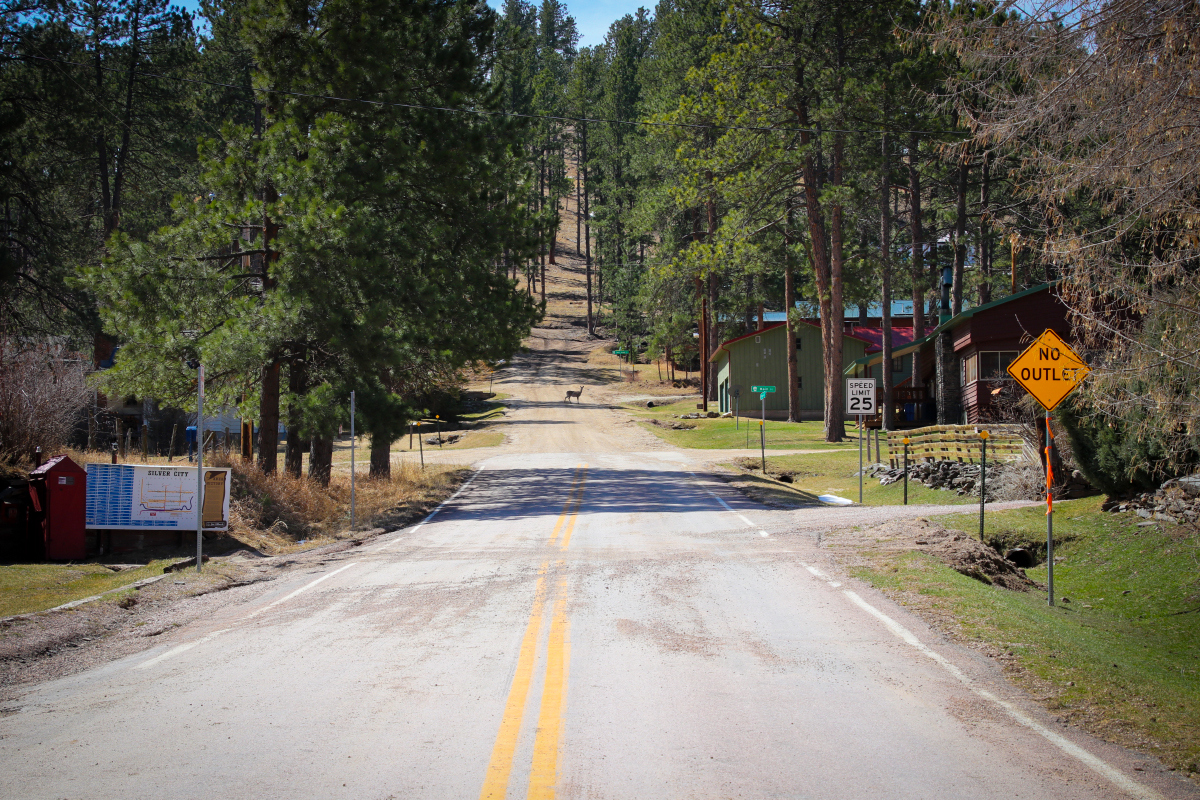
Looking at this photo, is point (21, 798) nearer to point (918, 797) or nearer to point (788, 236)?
point (918, 797)

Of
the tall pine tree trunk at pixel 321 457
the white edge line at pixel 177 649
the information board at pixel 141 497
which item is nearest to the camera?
the white edge line at pixel 177 649

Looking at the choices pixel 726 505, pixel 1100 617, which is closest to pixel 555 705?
pixel 1100 617

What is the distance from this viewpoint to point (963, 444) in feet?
74.0

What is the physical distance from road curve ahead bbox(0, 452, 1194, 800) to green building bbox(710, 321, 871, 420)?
136 feet

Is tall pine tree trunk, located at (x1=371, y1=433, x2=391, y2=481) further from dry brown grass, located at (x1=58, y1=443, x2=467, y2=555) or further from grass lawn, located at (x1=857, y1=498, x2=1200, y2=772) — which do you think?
grass lawn, located at (x1=857, y1=498, x2=1200, y2=772)

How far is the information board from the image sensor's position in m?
12.8

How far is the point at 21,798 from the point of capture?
4539mm

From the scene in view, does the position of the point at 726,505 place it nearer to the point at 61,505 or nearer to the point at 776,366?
the point at 61,505

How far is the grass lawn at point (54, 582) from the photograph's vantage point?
9773 mm

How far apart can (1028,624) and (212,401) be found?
64.8 feet

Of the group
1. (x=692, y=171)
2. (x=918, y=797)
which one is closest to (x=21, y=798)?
(x=918, y=797)

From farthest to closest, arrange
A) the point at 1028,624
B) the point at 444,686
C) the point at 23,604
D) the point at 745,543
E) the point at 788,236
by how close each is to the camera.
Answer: the point at 788,236
the point at 745,543
the point at 23,604
the point at 1028,624
the point at 444,686

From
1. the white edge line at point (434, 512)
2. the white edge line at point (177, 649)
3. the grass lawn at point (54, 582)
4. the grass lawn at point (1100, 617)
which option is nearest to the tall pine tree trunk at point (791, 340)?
the white edge line at point (434, 512)

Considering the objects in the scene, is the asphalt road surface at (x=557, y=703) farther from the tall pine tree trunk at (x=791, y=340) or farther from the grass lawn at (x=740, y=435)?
the tall pine tree trunk at (x=791, y=340)
